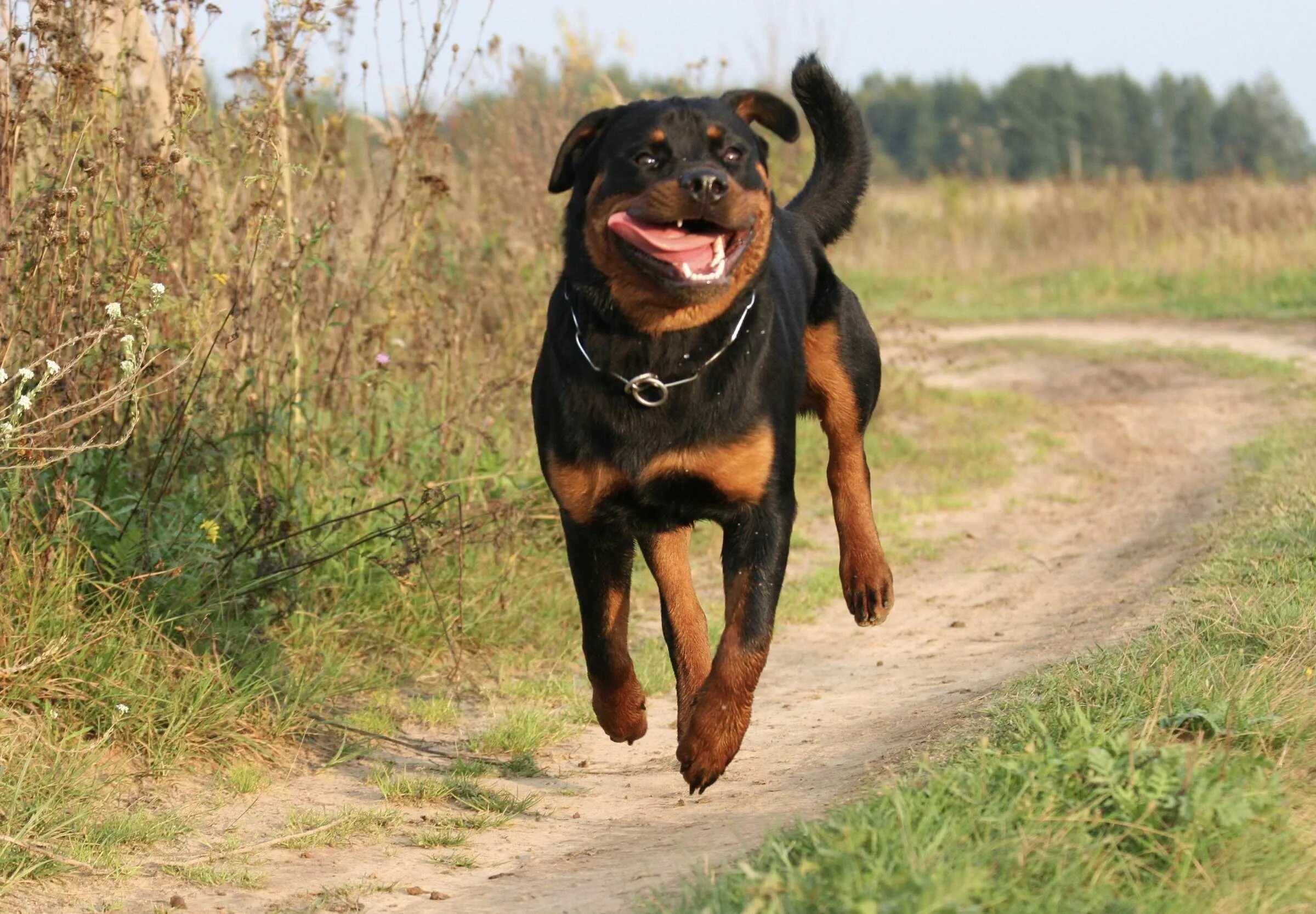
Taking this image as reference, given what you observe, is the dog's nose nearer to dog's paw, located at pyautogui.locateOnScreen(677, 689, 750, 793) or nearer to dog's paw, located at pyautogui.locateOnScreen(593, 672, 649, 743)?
dog's paw, located at pyautogui.locateOnScreen(677, 689, 750, 793)

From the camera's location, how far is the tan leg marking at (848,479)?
460 centimetres

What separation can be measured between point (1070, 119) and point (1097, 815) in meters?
56.3

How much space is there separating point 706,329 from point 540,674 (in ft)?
7.12

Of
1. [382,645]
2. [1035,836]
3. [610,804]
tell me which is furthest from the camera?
[382,645]

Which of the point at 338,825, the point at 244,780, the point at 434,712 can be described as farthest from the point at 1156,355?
the point at 338,825

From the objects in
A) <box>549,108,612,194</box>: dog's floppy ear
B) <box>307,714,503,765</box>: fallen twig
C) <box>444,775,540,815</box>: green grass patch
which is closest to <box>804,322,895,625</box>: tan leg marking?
<box>549,108,612,194</box>: dog's floppy ear

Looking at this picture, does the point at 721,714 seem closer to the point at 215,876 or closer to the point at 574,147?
the point at 215,876

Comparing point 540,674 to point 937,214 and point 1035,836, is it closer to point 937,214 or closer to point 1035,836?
point 1035,836

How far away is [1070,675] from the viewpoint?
3.93 metres

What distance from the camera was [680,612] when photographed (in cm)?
425

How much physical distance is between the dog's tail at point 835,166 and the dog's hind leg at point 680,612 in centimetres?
156

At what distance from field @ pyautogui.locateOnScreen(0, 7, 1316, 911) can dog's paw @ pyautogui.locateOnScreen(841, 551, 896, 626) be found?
0.35 metres

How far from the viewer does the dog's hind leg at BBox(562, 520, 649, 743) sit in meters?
4.09

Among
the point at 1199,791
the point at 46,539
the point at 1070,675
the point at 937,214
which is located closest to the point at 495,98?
the point at 46,539
